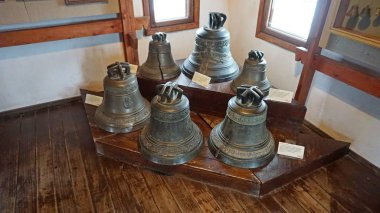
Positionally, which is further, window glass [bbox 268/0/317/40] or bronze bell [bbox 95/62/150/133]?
window glass [bbox 268/0/317/40]

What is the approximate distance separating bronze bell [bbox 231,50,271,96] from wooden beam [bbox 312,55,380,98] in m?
0.36

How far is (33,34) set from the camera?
1.97m

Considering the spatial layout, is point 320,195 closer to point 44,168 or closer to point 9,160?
point 44,168

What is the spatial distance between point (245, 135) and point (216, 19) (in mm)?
856

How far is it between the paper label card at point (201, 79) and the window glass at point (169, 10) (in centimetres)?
80

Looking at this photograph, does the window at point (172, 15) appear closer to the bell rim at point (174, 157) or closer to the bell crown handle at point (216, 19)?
the bell crown handle at point (216, 19)

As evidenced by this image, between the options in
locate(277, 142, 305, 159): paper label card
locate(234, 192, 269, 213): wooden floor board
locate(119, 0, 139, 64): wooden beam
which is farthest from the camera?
locate(119, 0, 139, 64): wooden beam

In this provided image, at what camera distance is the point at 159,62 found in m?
2.05

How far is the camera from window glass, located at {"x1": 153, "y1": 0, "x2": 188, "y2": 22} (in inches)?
97.6

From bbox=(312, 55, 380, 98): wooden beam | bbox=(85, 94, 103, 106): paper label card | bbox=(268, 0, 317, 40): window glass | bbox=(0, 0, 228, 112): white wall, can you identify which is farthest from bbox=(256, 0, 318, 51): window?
bbox=(85, 94, 103, 106): paper label card

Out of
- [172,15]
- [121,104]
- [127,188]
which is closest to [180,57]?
[172,15]

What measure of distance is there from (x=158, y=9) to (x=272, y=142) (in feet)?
5.15

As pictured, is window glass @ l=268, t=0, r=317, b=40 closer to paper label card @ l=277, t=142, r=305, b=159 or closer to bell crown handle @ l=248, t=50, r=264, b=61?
bell crown handle @ l=248, t=50, r=264, b=61

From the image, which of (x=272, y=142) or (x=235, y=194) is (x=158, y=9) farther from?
(x=235, y=194)
